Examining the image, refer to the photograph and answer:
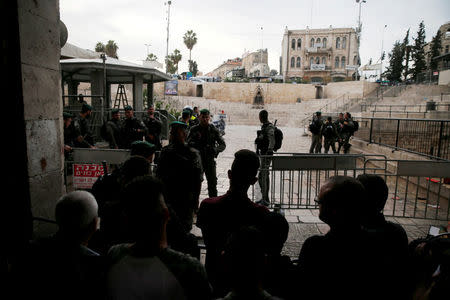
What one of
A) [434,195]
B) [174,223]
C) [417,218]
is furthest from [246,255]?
[434,195]

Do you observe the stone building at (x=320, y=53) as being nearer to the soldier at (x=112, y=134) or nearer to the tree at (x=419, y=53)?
the tree at (x=419, y=53)

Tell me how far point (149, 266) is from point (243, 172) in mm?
997

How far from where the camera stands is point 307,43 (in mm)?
Answer: 72875

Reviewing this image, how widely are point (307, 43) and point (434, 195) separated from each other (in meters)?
73.0

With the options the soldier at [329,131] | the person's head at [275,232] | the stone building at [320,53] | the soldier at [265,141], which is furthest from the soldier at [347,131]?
the stone building at [320,53]

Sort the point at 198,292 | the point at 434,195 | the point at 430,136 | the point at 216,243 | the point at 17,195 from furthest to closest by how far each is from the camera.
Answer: the point at 430,136 → the point at 434,195 → the point at 17,195 → the point at 216,243 → the point at 198,292

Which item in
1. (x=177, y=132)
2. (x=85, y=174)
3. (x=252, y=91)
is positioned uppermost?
(x=252, y=91)

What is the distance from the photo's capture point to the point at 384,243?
182 centimetres

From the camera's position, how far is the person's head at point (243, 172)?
214 centimetres

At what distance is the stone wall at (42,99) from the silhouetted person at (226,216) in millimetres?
2147

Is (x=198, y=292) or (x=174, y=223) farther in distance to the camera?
(x=174, y=223)

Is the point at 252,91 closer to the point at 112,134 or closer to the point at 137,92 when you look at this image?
the point at 137,92

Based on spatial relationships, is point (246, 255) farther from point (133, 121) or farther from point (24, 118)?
point (133, 121)

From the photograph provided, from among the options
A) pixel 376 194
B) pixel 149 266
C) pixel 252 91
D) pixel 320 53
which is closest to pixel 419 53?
pixel 320 53
